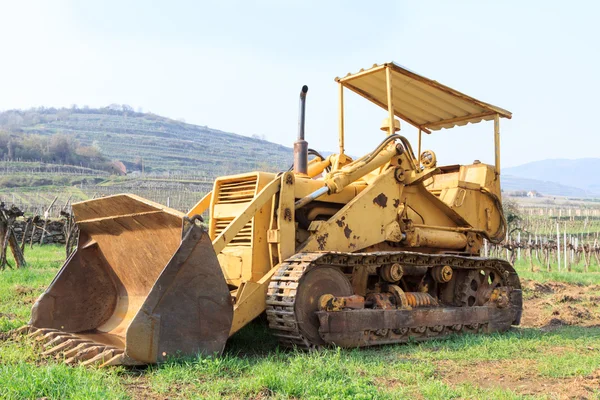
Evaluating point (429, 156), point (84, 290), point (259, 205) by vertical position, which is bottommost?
point (84, 290)

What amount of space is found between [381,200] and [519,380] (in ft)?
9.14

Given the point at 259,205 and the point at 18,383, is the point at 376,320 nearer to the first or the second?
the point at 259,205

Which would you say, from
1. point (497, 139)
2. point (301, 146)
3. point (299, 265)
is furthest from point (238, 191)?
point (497, 139)

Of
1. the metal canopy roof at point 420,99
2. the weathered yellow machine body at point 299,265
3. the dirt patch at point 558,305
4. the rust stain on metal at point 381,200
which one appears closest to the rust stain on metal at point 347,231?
the weathered yellow machine body at point 299,265

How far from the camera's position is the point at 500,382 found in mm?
5246

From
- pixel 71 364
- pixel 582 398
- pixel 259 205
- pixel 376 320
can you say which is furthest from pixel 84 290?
pixel 582 398

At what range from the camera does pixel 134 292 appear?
22.2 feet

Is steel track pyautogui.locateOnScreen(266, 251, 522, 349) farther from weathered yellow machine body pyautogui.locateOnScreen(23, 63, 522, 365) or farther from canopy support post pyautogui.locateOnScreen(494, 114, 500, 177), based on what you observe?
canopy support post pyautogui.locateOnScreen(494, 114, 500, 177)

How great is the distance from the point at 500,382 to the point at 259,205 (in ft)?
9.28

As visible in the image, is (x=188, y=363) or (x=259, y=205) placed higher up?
(x=259, y=205)

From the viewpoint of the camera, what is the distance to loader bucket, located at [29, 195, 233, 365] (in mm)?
5164

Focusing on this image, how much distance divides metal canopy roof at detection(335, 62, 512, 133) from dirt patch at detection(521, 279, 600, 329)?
3.22m

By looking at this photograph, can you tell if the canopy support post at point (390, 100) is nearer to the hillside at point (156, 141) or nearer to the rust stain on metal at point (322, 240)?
the rust stain on metal at point (322, 240)

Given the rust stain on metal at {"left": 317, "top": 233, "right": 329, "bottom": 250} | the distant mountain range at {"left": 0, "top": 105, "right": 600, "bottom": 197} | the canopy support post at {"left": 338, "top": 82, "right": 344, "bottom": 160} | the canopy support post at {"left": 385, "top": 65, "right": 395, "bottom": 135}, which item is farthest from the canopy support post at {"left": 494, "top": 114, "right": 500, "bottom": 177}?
the distant mountain range at {"left": 0, "top": 105, "right": 600, "bottom": 197}
